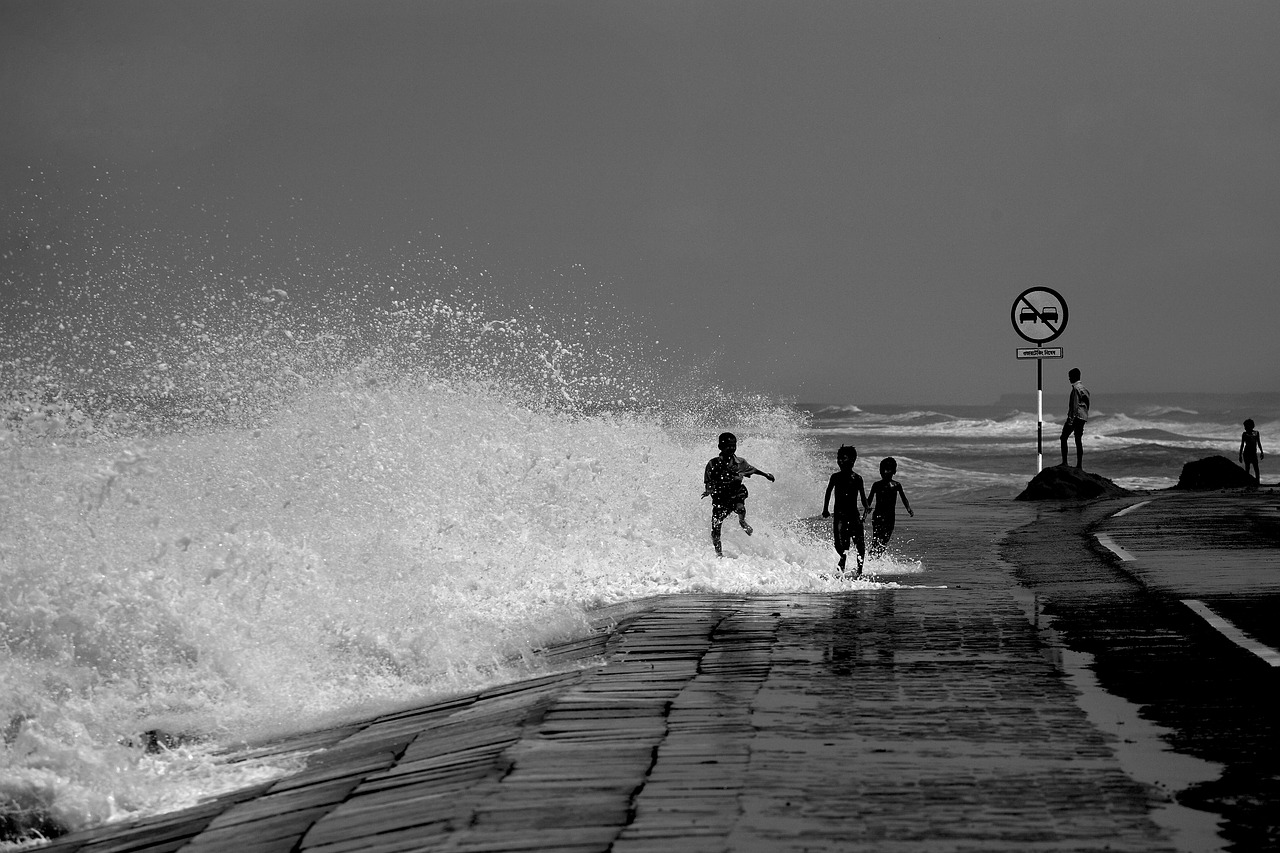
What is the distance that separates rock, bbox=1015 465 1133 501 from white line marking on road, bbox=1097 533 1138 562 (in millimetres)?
7677

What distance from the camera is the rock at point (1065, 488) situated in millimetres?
24812

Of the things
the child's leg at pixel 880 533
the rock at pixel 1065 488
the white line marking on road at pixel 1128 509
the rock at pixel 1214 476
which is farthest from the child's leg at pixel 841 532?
the rock at pixel 1214 476

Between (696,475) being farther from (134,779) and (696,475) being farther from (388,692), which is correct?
(134,779)

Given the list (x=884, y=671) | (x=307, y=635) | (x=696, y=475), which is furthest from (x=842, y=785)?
(x=696, y=475)

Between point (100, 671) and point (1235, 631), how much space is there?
732 cm

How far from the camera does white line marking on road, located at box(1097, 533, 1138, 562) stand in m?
14.3

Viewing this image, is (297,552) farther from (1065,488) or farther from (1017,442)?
(1017,442)

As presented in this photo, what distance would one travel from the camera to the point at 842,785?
16.4 feet

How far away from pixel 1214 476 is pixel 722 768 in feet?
85.6

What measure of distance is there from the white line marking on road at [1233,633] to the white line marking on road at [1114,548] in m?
3.75

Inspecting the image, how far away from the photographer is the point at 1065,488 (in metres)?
25.0

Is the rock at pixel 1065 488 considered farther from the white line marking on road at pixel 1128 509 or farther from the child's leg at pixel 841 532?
the child's leg at pixel 841 532

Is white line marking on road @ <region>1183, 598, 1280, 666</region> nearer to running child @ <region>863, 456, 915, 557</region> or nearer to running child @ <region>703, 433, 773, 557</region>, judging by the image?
running child @ <region>863, 456, 915, 557</region>

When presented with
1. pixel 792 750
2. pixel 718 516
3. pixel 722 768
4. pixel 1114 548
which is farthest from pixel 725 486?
pixel 722 768
